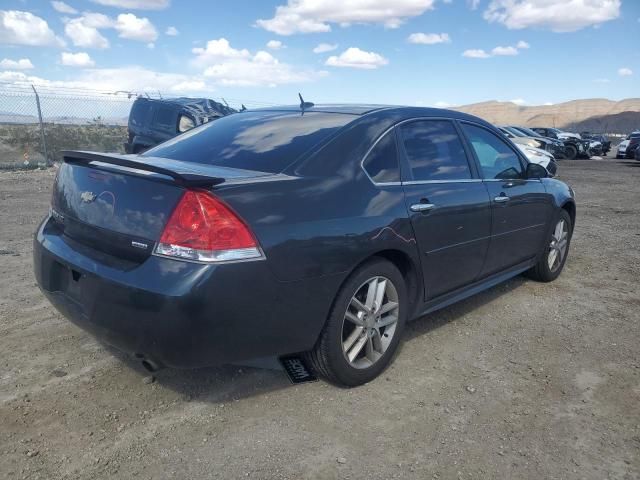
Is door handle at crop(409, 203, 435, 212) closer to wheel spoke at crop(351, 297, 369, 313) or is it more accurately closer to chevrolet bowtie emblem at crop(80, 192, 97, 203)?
wheel spoke at crop(351, 297, 369, 313)

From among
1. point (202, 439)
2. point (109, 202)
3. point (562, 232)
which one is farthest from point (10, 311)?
point (562, 232)

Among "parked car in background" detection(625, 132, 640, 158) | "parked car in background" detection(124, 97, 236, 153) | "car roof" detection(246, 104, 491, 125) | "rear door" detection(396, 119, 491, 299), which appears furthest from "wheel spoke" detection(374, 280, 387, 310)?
"parked car in background" detection(625, 132, 640, 158)

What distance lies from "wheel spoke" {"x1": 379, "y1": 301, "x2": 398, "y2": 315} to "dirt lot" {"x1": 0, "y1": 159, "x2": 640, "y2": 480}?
16.4 inches

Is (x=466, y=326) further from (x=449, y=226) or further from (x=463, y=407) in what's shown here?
(x=463, y=407)

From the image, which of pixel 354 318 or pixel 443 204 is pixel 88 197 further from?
pixel 443 204

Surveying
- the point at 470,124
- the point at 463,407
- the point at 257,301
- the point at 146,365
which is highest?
the point at 470,124

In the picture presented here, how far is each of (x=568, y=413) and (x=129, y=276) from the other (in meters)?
2.39

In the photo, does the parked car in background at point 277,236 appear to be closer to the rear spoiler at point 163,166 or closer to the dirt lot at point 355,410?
the rear spoiler at point 163,166

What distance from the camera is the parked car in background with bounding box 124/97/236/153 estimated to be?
10.9 m

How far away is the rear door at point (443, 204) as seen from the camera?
335 centimetres

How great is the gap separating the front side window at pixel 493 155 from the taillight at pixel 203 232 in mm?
2314

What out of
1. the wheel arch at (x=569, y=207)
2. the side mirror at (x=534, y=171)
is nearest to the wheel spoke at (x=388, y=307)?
the side mirror at (x=534, y=171)

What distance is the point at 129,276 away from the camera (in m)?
2.42

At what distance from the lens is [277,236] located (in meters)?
2.50
